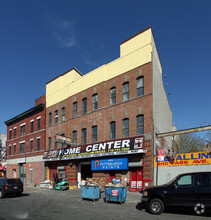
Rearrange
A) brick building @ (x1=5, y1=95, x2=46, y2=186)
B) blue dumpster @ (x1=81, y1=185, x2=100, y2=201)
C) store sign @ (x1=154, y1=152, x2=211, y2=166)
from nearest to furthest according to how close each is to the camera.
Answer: blue dumpster @ (x1=81, y1=185, x2=100, y2=201), store sign @ (x1=154, y1=152, x2=211, y2=166), brick building @ (x1=5, y1=95, x2=46, y2=186)

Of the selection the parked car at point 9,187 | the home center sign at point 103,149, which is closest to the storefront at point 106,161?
the home center sign at point 103,149

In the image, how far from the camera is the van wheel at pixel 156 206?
34.0 feet

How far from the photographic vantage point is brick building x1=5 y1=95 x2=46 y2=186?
30.9 m

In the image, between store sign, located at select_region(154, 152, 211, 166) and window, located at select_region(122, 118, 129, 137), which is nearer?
store sign, located at select_region(154, 152, 211, 166)

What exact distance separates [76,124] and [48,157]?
6062 millimetres

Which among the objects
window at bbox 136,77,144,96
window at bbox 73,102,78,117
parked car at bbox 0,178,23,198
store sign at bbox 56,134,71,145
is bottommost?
parked car at bbox 0,178,23,198

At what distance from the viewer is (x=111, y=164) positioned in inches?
790

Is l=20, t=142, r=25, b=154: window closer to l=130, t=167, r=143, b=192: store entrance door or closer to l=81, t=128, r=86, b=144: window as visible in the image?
l=81, t=128, r=86, b=144: window

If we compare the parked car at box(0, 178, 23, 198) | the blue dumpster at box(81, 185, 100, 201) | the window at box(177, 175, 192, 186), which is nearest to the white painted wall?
the blue dumpster at box(81, 185, 100, 201)

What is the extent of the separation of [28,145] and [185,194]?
2852 cm

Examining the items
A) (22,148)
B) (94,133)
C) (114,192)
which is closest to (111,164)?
(94,133)

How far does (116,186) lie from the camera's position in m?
13.8

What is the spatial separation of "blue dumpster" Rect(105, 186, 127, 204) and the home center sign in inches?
190

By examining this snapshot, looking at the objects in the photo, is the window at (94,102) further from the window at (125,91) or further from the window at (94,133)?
the window at (125,91)
